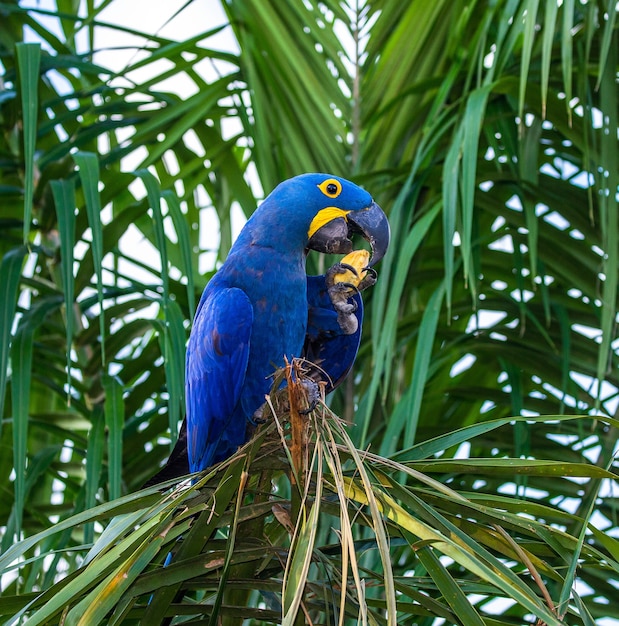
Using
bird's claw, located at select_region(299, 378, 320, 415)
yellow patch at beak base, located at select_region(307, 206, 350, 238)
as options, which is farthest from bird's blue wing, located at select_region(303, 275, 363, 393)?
bird's claw, located at select_region(299, 378, 320, 415)

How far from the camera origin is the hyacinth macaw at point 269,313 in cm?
166

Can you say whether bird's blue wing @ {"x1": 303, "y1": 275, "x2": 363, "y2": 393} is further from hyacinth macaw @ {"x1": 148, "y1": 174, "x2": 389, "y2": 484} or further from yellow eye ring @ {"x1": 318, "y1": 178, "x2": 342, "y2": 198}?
yellow eye ring @ {"x1": 318, "y1": 178, "x2": 342, "y2": 198}

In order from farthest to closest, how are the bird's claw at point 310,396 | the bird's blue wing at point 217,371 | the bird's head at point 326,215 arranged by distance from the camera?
the bird's head at point 326,215, the bird's blue wing at point 217,371, the bird's claw at point 310,396

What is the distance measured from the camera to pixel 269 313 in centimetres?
169

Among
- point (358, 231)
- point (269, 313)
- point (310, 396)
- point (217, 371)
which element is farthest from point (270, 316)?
point (310, 396)

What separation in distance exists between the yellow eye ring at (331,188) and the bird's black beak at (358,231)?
0.15 feet

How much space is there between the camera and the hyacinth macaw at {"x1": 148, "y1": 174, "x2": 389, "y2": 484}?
1.66 metres

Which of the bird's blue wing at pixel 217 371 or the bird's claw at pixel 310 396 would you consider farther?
the bird's blue wing at pixel 217 371

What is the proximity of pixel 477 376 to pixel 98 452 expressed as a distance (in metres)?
0.92

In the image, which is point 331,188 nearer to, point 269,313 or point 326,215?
point 326,215

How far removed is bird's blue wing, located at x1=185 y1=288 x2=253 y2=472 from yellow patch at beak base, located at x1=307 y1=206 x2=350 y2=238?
0.20 metres

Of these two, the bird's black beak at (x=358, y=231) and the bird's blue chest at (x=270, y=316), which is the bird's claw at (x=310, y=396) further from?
the bird's black beak at (x=358, y=231)

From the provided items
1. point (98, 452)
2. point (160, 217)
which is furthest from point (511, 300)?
point (98, 452)

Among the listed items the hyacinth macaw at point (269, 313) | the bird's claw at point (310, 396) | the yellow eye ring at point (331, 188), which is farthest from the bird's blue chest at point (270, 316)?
the bird's claw at point (310, 396)
